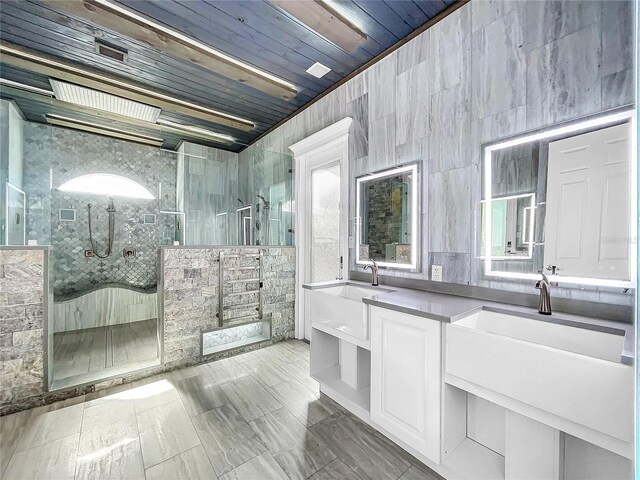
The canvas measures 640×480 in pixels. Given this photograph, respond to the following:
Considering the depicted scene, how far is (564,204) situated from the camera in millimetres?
1330

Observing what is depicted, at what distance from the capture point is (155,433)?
1.67m

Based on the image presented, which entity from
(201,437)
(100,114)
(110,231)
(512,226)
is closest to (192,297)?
(201,437)

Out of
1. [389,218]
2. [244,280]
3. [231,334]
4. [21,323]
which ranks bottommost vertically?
[231,334]

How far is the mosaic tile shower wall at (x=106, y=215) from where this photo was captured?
116 inches

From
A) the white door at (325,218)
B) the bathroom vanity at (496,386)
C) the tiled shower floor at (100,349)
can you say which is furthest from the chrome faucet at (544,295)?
the tiled shower floor at (100,349)

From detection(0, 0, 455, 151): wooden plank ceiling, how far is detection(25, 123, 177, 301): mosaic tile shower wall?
2.02ft

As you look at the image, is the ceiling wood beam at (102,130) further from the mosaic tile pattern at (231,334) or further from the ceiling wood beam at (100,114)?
the mosaic tile pattern at (231,334)

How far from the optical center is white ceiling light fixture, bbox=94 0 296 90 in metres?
1.82

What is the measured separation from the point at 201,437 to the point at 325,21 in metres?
2.93

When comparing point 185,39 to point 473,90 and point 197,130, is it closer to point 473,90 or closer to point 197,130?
point 197,130

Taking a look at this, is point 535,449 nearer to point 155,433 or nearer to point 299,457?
point 299,457

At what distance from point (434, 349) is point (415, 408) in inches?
14.1

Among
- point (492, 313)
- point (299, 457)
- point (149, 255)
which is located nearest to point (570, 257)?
point (492, 313)

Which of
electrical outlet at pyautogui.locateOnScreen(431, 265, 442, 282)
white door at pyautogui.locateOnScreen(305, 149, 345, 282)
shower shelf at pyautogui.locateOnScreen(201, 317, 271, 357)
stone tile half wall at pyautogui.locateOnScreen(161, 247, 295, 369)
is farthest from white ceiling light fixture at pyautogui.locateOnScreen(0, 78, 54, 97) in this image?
electrical outlet at pyautogui.locateOnScreen(431, 265, 442, 282)
